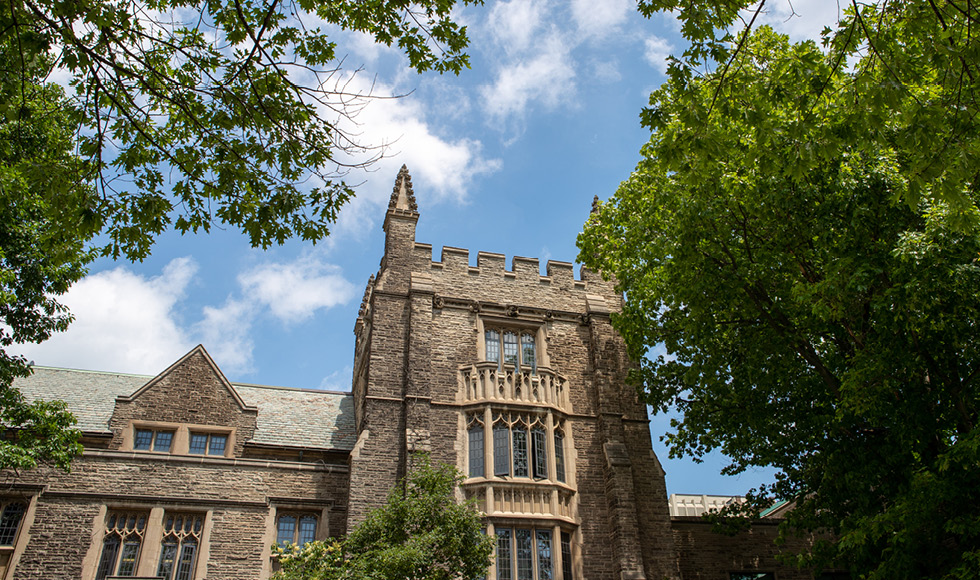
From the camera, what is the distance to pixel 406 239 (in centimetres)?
2120

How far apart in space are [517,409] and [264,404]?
7.90m

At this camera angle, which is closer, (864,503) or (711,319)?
(864,503)

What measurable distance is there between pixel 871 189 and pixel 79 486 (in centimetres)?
1743

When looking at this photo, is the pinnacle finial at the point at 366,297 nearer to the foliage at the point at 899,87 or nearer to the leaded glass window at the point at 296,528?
the leaded glass window at the point at 296,528

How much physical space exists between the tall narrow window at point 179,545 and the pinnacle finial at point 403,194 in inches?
395

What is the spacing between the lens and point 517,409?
61.3 feet

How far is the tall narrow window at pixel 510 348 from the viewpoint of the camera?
2017 centimetres

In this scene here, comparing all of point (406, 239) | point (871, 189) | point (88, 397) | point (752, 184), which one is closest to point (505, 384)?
point (406, 239)

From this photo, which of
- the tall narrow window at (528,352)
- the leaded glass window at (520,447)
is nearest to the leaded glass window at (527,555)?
the leaded glass window at (520,447)

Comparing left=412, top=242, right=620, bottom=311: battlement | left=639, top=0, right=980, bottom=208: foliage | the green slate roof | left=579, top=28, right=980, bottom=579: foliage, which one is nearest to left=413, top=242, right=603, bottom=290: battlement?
left=412, top=242, right=620, bottom=311: battlement

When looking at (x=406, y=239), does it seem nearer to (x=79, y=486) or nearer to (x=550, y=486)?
(x=550, y=486)

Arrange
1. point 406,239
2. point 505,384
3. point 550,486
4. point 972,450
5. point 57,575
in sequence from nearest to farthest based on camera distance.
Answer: point 972,450, point 57,575, point 550,486, point 505,384, point 406,239

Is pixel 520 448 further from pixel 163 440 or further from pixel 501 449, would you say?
pixel 163 440

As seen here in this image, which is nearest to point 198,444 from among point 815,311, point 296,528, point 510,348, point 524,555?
point 296,528
